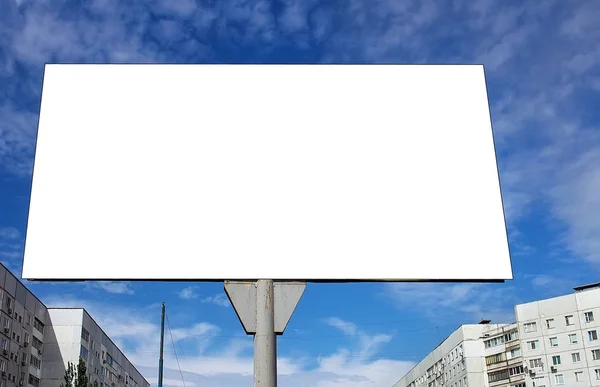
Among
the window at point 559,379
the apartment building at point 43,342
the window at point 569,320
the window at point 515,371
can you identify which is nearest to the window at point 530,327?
the window at point 569,320

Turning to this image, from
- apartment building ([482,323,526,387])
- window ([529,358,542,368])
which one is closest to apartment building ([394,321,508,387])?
apartment building ([482,323,526,387])

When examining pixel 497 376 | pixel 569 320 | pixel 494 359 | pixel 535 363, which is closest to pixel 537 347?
pixel 535 363

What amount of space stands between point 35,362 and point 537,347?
207 ft

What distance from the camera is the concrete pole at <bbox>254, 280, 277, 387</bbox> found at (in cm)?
720

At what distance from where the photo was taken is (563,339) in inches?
3445

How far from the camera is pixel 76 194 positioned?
7.89m

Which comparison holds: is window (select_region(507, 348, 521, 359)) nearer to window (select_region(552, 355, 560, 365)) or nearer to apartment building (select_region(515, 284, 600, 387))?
apartment building (select_region(515, 284, 600, 387))

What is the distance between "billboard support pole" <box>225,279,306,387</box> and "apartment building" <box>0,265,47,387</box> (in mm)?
59609

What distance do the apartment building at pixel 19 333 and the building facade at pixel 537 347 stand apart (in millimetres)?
58014

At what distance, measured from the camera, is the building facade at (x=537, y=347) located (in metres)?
84.9

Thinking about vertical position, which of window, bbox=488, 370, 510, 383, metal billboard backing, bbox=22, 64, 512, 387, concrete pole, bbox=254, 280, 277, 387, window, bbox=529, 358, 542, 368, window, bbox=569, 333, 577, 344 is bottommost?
concrete pole, bbox=254, 280, 277, 387

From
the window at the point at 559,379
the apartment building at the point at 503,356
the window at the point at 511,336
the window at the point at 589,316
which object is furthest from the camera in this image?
the window at the point at 511,336

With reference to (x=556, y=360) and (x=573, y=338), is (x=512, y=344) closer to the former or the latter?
(x=556, y=360)

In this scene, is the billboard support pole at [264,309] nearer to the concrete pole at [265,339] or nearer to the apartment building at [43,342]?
the concrete pole at [265,339]
